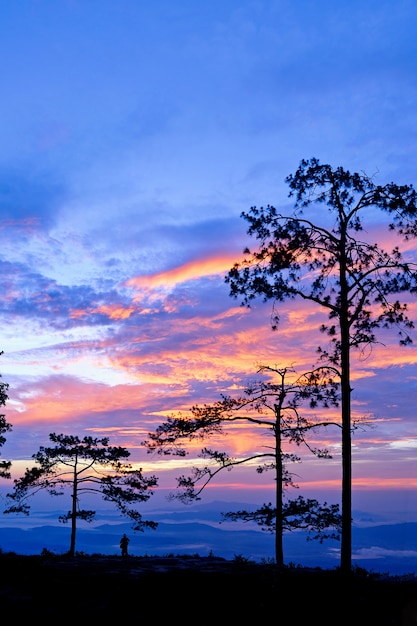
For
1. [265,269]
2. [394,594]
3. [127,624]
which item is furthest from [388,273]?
[127,624]

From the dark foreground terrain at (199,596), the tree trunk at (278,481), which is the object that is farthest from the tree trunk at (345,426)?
the tree trunk at (278,481)

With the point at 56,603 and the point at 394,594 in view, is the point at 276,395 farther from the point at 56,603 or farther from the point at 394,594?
the point at 56,603

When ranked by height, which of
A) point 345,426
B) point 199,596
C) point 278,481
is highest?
point 345,426

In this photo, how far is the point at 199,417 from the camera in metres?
25.1

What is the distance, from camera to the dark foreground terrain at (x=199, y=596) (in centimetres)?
1127

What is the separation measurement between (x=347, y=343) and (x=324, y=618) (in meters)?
11.5

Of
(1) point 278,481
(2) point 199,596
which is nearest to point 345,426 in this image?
(2) point 199,596

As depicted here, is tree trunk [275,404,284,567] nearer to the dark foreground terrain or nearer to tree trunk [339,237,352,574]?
tree trunk [339,237,352,574]

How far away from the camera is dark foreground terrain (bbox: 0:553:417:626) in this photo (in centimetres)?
1127

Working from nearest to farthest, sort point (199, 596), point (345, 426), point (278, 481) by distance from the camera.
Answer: point (199, 596)
point (345, 426)
point (278, 481)

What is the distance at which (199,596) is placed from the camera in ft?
41.4

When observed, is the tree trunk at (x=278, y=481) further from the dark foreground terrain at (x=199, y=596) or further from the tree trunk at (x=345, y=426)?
the dark foreground terrain at (x=199, y=596)

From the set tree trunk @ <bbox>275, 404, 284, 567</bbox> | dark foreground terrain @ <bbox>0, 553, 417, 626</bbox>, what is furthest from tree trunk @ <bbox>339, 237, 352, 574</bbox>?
tree trunk @ <bbox>275, 404, 284, 567</bbox>

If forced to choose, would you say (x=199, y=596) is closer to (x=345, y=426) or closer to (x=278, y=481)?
(x=345, y=426)
